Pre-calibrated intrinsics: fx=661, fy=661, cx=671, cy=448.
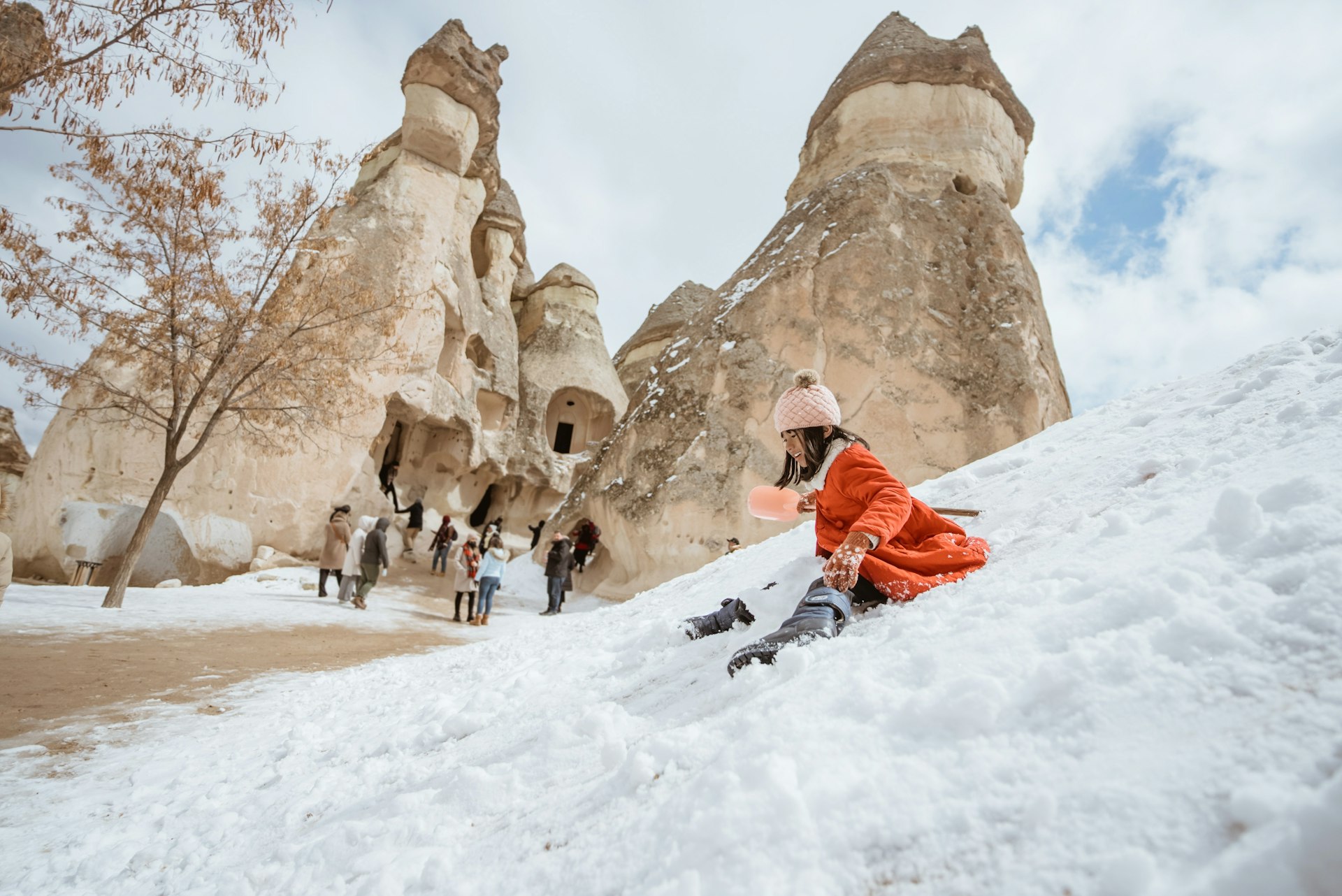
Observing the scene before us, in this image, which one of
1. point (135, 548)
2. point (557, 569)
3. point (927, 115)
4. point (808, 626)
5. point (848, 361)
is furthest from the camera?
point (927, 115)

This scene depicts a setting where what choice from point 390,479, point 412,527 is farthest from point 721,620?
point 390,479

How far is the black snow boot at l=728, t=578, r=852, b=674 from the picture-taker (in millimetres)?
1774

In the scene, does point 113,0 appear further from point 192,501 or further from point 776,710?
point 192,501

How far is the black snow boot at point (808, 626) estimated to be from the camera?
1.77 meters

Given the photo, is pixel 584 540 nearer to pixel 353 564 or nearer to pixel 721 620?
pixel 353 564

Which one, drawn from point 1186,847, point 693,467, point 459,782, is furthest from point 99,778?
point 693,467

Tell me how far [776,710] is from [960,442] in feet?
29.8

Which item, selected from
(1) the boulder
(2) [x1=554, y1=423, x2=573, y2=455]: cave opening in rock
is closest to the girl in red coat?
(1) the boulder

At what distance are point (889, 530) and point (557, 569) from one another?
7.84 m

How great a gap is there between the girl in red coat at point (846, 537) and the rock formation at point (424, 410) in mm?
8144

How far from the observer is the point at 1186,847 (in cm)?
79

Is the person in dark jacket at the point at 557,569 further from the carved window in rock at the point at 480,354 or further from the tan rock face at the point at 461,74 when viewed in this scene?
the tan rock face at the point at 461,74

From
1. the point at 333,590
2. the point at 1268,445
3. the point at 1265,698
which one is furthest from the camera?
the point at 333,590

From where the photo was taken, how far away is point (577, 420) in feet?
75.0
